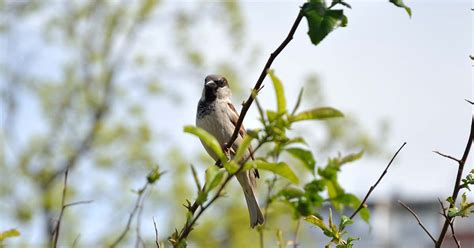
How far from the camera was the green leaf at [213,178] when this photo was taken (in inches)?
54.0

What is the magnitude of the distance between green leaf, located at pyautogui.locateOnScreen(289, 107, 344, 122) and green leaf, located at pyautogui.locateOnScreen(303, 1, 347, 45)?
14cm

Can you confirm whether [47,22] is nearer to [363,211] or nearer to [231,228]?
[231,228]

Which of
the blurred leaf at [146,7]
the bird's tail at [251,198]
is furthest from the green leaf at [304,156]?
the blurred leaf at [146,7]

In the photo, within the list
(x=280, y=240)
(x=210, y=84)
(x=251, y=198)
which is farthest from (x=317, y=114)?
(x=210, y=84)

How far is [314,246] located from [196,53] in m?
4.90

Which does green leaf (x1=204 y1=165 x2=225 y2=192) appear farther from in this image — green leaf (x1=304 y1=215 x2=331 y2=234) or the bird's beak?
the bird's beak

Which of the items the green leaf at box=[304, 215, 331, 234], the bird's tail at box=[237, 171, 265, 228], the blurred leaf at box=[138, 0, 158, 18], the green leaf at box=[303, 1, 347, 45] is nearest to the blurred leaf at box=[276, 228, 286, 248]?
the green leaf at box=[304, 215, 331, 234]

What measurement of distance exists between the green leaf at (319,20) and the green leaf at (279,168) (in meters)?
0.22

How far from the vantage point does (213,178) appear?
1.37m

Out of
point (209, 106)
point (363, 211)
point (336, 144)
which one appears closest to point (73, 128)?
point (336, 144)

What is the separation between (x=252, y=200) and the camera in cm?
395

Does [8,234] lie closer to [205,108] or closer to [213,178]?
[213,178]

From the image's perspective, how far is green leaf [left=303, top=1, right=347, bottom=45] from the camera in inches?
54.4

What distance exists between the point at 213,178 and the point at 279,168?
0.12 meters
